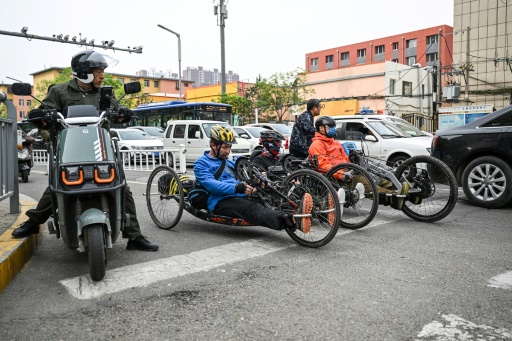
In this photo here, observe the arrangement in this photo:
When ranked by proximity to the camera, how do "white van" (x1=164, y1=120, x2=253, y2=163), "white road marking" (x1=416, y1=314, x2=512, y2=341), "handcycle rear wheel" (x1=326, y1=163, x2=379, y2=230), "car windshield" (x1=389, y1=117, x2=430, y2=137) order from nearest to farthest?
1. "white road marking" (x1=416, y1=314, x2=512, y2=341)
2. "handcycle rear wheel" (x1=326, y1=163, x2=379, y2=230)
3. "car windshield" (x1=389, y1=117, x2=430, y2=137)
4. "white van" (x1=164, y1=120, x2=253, y2=163)

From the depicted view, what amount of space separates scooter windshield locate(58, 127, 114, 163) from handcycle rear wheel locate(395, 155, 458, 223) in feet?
12.5

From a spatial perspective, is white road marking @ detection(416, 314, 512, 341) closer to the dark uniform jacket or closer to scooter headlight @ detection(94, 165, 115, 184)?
Result: scooter headlight @ detection(94, 165, 115, 184)

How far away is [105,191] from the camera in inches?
142

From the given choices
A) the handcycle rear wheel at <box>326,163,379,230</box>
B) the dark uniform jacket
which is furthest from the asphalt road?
the dark uniform jacket

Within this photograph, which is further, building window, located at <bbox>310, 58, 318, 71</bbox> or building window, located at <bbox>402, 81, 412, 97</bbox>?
building window, located at <bbox>310, 58, 318, 71</bbox>

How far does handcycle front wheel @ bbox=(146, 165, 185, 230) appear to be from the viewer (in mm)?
5552

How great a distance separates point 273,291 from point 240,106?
32712 mm

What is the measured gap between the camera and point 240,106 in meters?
35.5

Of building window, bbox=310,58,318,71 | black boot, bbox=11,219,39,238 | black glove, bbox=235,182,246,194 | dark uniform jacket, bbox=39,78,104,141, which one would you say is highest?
building window, bbox=310,58,318,71

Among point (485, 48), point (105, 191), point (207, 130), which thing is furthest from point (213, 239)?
point (485, 48)

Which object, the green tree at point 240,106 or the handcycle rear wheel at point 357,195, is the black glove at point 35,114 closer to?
the handcycle rear wheel at point 357,195

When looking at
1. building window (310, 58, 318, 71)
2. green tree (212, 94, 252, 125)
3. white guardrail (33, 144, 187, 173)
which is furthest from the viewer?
building window (310, 58, 318, 71)

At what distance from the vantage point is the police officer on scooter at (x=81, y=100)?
14.4 ft

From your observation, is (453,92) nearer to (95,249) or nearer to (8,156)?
(8,156)
